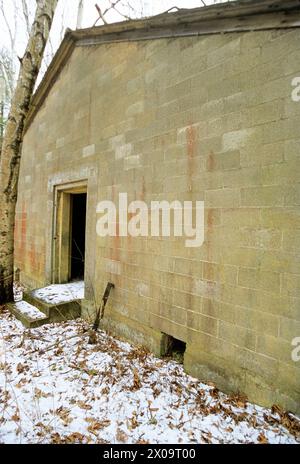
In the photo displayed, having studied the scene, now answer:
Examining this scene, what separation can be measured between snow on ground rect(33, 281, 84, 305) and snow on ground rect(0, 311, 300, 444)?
1.16 m

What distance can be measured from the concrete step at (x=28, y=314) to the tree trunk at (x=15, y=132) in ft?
1.29

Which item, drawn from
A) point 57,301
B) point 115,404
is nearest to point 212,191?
point 115,404

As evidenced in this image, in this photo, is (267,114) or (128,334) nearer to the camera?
(267,114)

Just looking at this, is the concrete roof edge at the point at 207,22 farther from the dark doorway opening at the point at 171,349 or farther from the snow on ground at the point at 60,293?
the snow on ground at the point at 60,293

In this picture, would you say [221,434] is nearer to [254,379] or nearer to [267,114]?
[254,379]

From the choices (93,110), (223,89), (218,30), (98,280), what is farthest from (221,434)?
(93,110)

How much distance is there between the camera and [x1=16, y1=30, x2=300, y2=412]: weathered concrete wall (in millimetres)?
2479

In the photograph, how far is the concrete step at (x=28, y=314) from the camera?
4.49m

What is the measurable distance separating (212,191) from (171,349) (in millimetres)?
2220

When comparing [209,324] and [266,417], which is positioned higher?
[209,324]

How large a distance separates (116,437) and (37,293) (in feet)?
12.0

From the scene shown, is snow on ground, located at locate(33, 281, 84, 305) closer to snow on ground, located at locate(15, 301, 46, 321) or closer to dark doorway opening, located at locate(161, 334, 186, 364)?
snow on ground, located at locate(15, 301, 46, 321)

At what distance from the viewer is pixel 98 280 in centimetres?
466

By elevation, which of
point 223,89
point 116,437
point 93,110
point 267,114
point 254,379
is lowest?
point 116,437
